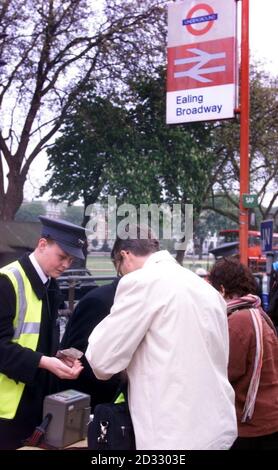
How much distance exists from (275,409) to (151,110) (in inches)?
529

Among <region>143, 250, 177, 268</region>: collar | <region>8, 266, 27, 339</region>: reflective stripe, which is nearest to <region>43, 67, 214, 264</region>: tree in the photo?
<region>8, 266, 27, 339</region>: reflective stripe

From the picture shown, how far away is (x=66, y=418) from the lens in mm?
2322

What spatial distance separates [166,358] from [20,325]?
0.91 meters

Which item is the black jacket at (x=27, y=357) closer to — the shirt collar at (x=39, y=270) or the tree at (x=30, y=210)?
the shirt collar at (x=39, y=270)

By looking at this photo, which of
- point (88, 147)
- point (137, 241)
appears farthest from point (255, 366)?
point (88, 147)

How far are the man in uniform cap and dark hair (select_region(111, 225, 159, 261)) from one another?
33 centimetres

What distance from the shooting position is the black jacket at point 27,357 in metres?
2.39

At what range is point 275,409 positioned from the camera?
271cm

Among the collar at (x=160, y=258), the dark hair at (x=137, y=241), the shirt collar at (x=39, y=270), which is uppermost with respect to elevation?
the dark hair at (x=137, y=241)

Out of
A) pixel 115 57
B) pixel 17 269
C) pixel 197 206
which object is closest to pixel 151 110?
pixel 115 57

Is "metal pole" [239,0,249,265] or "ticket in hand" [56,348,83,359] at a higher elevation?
"metal pole" [239,0,249,265]

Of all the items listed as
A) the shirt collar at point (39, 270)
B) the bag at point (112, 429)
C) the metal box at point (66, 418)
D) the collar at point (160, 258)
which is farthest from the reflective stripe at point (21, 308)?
the collar at point (160, 258)

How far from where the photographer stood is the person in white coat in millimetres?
1861

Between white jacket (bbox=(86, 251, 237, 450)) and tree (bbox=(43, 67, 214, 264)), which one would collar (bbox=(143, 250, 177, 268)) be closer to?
white jacket (bbox=(86, 251, 237, 450))
